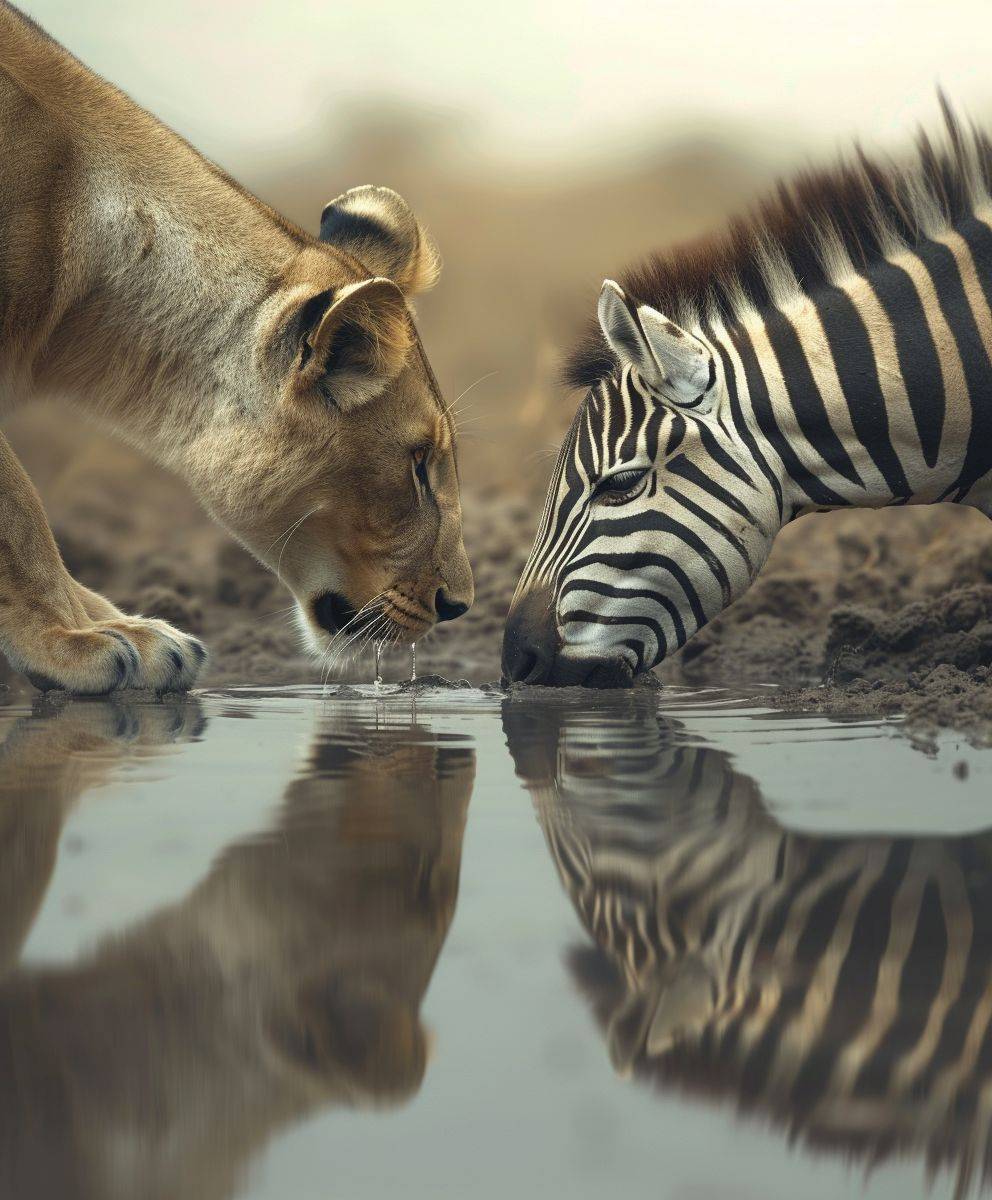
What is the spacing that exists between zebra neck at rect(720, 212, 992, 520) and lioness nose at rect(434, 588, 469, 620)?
1140 millimetres

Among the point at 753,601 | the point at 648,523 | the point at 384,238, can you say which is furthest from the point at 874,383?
the point at 753,601

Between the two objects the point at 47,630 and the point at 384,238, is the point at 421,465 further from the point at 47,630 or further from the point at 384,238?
the point at 47,630

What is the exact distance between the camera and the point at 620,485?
4.78 metres

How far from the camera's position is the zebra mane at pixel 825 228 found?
492cm

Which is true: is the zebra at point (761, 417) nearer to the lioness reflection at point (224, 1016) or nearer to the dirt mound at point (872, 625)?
the dirt mound at point (872, 625)

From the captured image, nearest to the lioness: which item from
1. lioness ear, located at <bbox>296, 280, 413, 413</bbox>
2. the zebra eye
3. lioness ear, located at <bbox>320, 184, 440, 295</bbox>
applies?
lioness ear, located at <bbox>296, 280, 413, 413</bbox>

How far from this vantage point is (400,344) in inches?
165

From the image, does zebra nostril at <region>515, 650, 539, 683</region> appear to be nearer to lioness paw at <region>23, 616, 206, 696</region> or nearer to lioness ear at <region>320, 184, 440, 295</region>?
lioness paw at <region>23, 616, 206, 696</region>

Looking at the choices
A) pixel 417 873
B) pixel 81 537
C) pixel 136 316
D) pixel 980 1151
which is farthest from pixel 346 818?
pixel 81 537

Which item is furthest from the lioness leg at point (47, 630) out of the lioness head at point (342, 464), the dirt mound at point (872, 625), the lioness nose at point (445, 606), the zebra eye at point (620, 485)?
the dirt mound at point (872, 625)

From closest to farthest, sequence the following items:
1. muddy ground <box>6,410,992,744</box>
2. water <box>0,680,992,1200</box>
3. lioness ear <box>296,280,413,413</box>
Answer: water <box>0,680,992,1200</box> → lioness ear <box>296,280,413,413</box> → muddy ground <box>6,410,992,744</box>

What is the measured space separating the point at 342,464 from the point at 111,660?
99 cm

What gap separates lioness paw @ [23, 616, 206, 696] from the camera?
14.5 feet

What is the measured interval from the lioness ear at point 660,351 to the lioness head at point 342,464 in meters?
0.66
